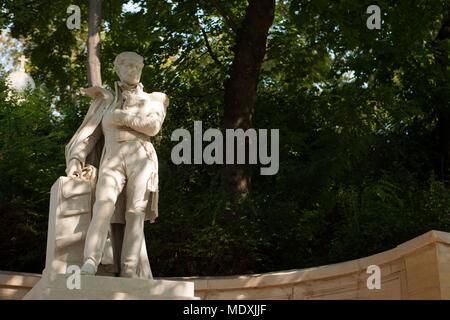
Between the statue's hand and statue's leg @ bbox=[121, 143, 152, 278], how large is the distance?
0.52 m

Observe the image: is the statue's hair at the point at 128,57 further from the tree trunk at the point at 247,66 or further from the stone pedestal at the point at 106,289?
the tree trunk at the point at 247,66

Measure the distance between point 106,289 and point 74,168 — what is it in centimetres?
145

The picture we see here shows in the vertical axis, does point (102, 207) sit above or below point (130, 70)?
below

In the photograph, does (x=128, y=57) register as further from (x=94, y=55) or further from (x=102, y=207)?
(x=94, y=55)

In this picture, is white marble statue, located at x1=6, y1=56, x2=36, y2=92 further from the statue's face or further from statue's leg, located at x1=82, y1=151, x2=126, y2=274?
statue's leg, located at x1=82, y1=151, x2=126, y2=274

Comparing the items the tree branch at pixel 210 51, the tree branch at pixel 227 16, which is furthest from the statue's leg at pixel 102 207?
the tree branch at pixel 210 51

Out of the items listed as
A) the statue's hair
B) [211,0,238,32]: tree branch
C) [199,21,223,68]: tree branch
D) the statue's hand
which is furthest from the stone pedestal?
[199,21,223,68]: tree branch

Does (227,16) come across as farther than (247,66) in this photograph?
Yes

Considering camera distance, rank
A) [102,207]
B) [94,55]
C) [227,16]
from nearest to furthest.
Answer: [102,207], [94,55], [227,16]

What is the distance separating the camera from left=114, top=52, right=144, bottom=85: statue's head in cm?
826

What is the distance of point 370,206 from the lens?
12375mm

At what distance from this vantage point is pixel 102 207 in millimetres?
7621

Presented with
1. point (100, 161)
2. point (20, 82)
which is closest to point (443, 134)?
point (20, 82)
